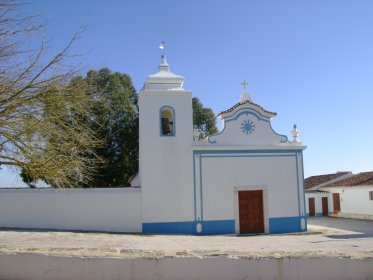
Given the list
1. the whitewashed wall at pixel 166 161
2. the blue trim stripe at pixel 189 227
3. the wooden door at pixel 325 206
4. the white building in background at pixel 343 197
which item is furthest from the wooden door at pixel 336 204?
the whitewashed wall at pixel 166 161

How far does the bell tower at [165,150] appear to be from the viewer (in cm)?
1593

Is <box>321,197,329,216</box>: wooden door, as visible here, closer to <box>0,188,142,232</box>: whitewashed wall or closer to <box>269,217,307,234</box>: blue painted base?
<box>269,217,307,234</box>: blue painted base

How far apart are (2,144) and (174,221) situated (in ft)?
30.3

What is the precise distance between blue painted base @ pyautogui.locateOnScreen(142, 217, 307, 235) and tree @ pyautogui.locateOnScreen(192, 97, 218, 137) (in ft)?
40.6

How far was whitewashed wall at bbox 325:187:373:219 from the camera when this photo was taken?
84.9 feet

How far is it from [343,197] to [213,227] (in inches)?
637

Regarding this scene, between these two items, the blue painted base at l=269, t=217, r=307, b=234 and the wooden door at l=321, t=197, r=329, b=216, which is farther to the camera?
the wooden door at l=321, t=197, r=329, b=216

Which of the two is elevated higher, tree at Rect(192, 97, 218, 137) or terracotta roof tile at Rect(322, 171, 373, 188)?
tree at Rect(192, 97, 218, 137)

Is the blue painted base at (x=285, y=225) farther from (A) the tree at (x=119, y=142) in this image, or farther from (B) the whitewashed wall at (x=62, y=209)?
(A) the tree at (x=119, y=142)

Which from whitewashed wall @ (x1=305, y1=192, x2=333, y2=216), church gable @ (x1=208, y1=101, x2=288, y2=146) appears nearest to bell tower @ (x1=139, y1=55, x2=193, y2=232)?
church gable @ (x1=208, y1=101, x2=288, y2=146)

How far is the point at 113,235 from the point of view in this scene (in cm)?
1424

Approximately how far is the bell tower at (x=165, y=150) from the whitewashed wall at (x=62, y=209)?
52.2 inches

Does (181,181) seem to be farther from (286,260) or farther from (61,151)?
(286,260)

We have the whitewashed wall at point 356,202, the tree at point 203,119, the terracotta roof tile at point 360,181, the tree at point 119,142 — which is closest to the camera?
the tree at point 119,142
